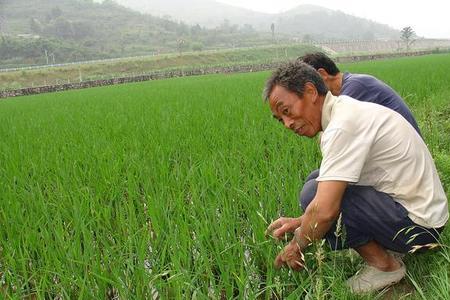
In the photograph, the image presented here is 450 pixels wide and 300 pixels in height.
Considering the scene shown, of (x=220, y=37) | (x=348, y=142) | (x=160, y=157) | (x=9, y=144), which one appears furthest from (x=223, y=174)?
(x=220, y=37)

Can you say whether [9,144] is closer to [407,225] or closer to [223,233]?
[223,233]

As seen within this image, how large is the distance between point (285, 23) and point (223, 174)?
163m

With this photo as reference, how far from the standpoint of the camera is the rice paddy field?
170 cm

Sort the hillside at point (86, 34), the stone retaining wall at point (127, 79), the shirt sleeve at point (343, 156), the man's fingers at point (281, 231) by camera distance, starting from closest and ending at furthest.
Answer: the shirt sleeve at point (343, 156) < the man's fingers at point (281, 231) < the stone retaining wall at point (127, 79) < the hillside at point (86, 34)

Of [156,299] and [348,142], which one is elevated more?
[348,142]

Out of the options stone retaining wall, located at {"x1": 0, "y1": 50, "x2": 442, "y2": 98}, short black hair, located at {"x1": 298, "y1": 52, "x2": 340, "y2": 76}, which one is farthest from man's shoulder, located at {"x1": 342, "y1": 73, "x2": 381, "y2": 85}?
stone retaining wall, located at {"x1": 0, "y1": 50, "x2": 442, "y2": 98}

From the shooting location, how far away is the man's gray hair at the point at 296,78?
1709 millimetres

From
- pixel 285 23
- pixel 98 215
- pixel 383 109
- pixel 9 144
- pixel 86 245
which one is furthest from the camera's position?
pixel 285 23

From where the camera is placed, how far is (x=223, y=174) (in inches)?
106

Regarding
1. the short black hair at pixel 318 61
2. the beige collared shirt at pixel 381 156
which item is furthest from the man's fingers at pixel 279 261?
the short black hair at pixel 318 61

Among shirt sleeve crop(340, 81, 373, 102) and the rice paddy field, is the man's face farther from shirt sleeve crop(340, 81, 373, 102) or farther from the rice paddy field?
shirt sleeve crop(340, 81, 373, 102)

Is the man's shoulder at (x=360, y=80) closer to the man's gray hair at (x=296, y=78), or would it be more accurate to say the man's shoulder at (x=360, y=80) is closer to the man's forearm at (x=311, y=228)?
the man's gray hair at (x=296, y=78)

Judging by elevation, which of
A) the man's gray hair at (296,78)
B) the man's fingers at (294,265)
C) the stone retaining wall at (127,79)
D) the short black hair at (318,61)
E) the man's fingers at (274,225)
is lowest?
the man's fingers at (294,265)

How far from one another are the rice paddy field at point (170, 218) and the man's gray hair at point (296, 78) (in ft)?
1.92
